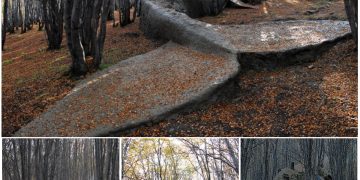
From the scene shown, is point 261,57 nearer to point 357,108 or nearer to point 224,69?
point 224,69

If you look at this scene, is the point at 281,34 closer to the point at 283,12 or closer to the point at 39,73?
the point at 283,12

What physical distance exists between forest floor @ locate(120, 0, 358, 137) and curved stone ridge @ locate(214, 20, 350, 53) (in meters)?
0.41

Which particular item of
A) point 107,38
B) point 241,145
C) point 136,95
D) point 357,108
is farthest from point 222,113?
point 107,38

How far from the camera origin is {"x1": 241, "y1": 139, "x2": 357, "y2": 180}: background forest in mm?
3691

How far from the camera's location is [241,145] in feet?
12.5

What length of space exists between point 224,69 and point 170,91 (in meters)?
0.79

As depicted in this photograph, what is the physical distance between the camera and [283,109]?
14.0 feet

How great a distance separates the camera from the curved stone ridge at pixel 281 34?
5.57m

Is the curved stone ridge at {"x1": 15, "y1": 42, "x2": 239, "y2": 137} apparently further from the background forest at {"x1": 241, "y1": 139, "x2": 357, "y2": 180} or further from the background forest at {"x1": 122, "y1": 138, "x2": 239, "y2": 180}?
the background forest at {"x1": 241, "y1": 139, "x2": 357, "y2": 180}

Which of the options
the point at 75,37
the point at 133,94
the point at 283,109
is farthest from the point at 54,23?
the point at 283,109

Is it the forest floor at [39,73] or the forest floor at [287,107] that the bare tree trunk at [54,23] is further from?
the forest floor at [287,107]

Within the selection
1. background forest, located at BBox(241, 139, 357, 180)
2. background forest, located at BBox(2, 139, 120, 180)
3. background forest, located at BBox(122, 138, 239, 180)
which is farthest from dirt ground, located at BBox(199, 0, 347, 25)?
background forest, located at BBox(2, 139, 120, 180)

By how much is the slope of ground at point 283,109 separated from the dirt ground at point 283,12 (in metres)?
2.73

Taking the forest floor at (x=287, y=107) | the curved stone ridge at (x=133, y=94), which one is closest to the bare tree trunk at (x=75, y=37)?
the curved stone ridge at (x=133, y=94)
